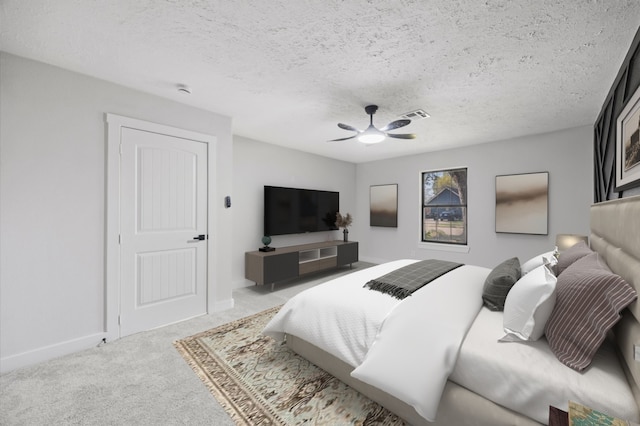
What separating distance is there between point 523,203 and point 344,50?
385 cm

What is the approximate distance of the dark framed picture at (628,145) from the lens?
1779 millimetres

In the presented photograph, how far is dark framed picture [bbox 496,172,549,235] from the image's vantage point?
393cm

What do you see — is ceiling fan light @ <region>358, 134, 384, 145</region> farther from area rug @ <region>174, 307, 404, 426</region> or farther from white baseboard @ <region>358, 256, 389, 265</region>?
white baseboard @ <region>358, 256, 389, 265</region>

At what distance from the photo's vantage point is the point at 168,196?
286cm

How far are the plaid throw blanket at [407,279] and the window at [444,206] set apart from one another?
275cm

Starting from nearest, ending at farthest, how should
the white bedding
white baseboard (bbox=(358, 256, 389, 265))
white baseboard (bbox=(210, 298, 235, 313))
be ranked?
1. the white bedding
2. white baseboard (bbox=(210, 298, 235, 313))
3. white baseboard (bbox=(358, 256, 389, 265))

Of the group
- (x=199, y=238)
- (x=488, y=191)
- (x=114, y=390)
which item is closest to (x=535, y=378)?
(x=114, y=390)

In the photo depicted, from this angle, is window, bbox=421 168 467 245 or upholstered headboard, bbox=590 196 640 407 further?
window, bbox=421 168 467 245

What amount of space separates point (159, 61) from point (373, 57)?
5.67 ft

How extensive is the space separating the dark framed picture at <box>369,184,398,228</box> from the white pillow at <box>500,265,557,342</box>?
4301mm

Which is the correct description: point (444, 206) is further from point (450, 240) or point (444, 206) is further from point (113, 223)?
point (113, 223)

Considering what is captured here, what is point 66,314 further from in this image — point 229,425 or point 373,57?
point 373,57

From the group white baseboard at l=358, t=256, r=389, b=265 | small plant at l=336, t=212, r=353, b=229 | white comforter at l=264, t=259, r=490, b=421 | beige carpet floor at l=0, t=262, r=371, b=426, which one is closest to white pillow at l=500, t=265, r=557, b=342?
white comforter at l=264, t=259, r=490, b=421

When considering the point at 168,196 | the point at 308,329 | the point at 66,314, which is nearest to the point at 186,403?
the point at 308,329
